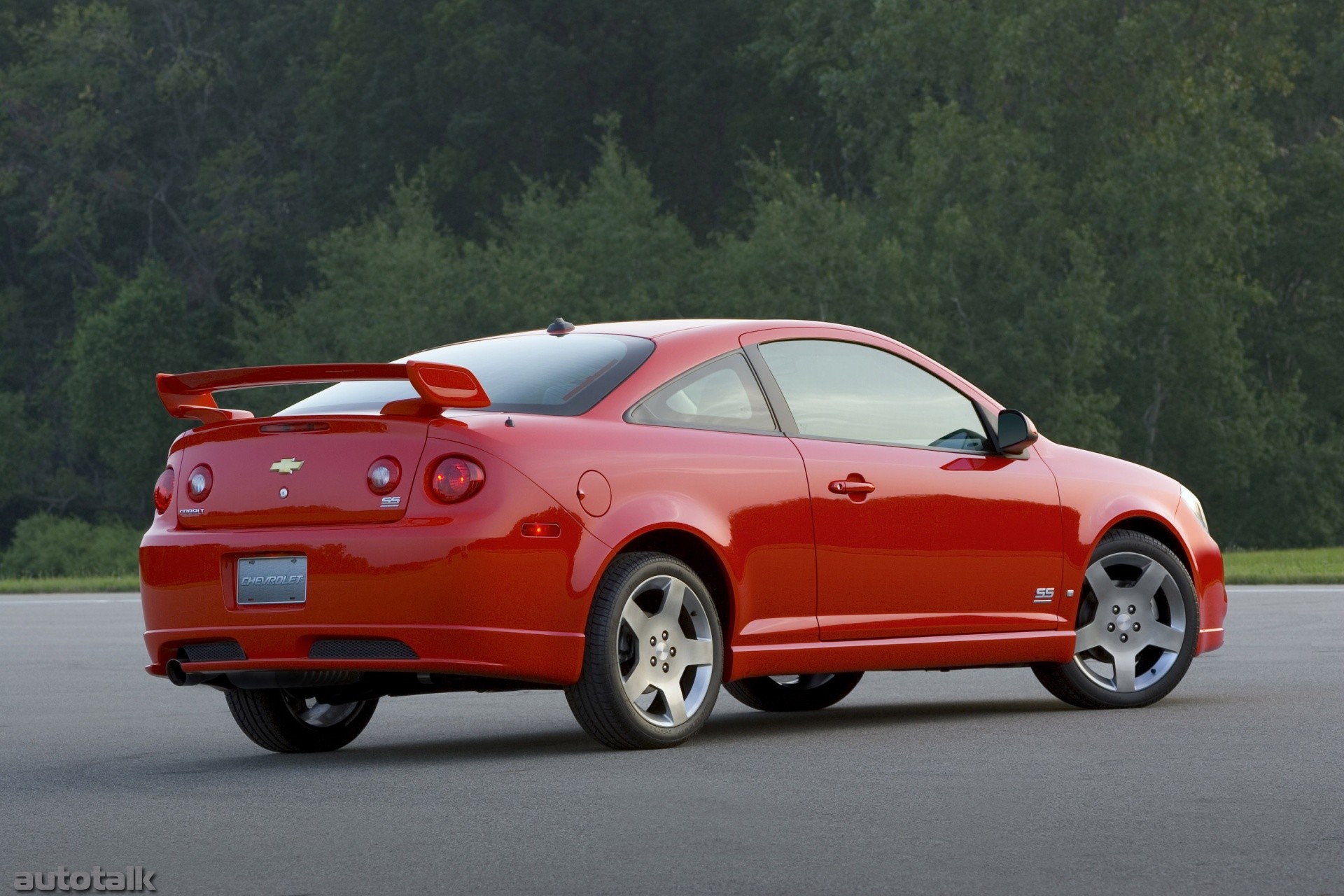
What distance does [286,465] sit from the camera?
8359 mm

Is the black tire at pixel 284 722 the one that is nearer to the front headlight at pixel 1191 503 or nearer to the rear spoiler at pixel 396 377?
the rear spoiler at pixel 396 377

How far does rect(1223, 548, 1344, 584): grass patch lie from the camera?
20672 mm

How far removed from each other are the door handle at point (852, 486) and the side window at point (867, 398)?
0.75 ft

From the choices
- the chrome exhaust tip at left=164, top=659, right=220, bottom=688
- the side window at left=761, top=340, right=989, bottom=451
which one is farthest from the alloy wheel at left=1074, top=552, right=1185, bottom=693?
the chrome exhaust tip at left=164, top=659, right=220, bottom=688

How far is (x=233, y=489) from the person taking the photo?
848 centimetres

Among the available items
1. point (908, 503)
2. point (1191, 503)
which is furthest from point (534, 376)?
point (1191, 503)

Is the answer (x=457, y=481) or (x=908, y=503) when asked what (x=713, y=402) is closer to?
(x=908, y=503)

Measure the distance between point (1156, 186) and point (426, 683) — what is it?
155 feet

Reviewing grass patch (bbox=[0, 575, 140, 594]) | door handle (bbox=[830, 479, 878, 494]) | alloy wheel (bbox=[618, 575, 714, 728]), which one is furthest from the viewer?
Result: grass patch (bbox=[0, 575, 140, 594])

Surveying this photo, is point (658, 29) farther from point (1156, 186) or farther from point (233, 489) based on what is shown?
point (233, 489)

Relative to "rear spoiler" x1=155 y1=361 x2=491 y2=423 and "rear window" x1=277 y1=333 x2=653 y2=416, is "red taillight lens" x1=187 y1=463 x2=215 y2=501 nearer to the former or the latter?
"rear spoiler" x1=155 y1=361 x2=491 y2=423

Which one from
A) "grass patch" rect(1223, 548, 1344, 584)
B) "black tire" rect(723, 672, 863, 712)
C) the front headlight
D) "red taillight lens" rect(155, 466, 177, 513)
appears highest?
"red taillight lens" rect(155, 466, 177, 513)

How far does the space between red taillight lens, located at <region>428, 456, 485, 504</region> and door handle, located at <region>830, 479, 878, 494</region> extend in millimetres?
1620

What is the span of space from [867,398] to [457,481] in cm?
213
